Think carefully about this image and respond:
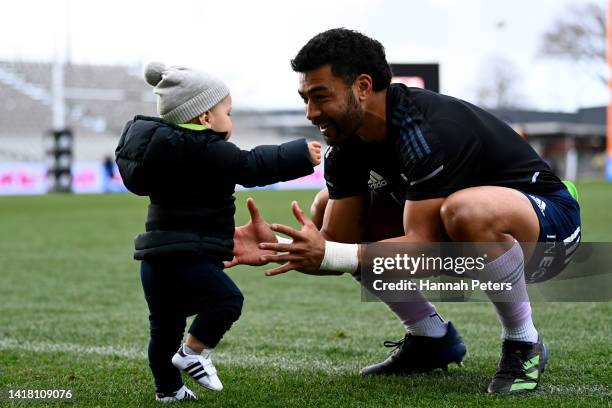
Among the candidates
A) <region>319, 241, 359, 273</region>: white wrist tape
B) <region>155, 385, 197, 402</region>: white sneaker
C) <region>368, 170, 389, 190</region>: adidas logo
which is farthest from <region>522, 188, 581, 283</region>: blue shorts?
<region>155, 385, 197, 402</region>: white sneaker

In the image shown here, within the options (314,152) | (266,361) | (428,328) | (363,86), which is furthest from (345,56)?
(266,361)

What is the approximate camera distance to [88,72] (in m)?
44.3

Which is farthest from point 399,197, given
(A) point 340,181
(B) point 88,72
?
(B) point 88,72

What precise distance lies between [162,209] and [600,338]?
247cm

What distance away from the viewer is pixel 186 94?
3338mm

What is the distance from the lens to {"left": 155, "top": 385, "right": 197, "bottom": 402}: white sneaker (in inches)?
130

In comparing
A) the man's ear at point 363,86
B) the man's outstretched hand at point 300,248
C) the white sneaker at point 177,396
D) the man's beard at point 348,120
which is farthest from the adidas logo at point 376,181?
the white sneaker at point 177,396

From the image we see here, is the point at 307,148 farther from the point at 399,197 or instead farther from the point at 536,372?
the point at 536,372

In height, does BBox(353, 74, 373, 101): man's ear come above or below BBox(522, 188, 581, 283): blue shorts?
above

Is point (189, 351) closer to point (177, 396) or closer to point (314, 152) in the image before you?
point (177, 396)

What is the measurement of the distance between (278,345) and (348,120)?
1604mm

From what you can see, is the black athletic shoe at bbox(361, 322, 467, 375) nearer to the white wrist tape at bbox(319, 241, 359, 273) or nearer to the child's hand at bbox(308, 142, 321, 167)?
the white wrist tape at bbox(319, 241, 359, 273)

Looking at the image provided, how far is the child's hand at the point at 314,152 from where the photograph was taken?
3.24 m

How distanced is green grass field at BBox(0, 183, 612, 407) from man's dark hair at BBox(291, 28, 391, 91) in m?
1.17
